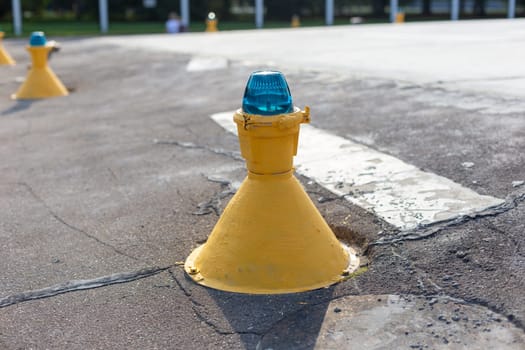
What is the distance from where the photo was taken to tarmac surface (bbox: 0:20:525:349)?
281 centimetres

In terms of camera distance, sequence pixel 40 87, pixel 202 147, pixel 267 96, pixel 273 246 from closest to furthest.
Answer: pixel 267 96 < pixel 273 246 < pixel 202 147 < pixel 40 87

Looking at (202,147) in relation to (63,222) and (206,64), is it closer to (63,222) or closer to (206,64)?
(63,222)

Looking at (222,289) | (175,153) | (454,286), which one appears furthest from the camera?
(175,153)

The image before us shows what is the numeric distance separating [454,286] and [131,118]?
5.43m

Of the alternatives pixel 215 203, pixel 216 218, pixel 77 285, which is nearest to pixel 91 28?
pixel 215 203

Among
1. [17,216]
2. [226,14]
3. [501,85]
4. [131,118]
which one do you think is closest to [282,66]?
[131,118]

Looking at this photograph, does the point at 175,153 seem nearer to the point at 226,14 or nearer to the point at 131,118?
the point at 131,118

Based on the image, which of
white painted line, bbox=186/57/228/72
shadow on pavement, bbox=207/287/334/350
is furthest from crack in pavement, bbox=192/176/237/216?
white painted line, bbox=186/57/228/72

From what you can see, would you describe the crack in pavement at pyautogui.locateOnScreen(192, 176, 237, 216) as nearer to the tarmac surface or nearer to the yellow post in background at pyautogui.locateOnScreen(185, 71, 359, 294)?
the tarmac surface

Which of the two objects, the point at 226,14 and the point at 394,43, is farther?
the point at 226,14

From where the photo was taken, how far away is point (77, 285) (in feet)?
11.2

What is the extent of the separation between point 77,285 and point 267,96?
1406mm

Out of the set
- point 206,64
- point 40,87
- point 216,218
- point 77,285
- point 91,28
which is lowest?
point 77,285

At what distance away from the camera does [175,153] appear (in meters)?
5.86
